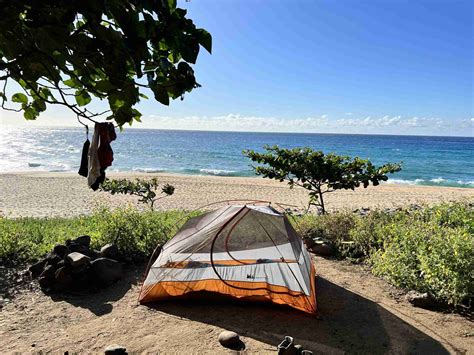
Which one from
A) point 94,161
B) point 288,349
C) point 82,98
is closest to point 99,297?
point 94,161

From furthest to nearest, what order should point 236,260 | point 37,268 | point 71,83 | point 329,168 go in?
point 329,168 < point 37,268 < point 236,260 < point 71,83

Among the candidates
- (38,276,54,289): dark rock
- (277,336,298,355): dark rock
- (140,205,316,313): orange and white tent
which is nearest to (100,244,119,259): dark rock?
(38,276,54,289): dark rock

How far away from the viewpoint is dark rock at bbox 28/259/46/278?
6434 mm

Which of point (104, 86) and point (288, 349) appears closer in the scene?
point (104, 86)

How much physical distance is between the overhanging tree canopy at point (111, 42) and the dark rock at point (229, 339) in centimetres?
339

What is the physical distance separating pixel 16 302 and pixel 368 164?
28.3 ft

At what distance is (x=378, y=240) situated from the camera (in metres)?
7.65

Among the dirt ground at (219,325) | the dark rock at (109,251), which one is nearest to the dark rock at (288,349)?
the dirt ground at (219,325)

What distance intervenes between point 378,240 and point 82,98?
678cm

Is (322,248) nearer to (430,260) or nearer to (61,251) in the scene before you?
(430,260)

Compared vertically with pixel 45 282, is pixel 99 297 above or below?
below

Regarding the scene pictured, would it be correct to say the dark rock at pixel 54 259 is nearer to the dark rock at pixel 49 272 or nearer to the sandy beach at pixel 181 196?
the dark rock at pixel 49 272

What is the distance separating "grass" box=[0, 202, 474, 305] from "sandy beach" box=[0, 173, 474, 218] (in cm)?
809

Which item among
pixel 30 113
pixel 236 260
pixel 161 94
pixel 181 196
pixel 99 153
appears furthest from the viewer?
pixel 181 196
